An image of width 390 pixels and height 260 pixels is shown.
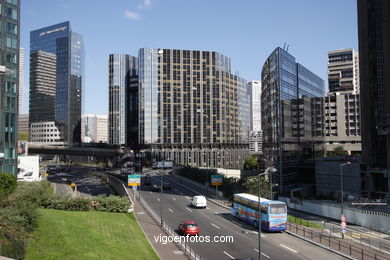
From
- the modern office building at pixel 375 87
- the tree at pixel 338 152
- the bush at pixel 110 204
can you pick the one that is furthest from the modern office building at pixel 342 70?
the bush at pixel 110 204

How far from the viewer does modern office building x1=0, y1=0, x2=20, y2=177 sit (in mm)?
61969

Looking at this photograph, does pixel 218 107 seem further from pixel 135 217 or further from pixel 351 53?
pixel 135 217

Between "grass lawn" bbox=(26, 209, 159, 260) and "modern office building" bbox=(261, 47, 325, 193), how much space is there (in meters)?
57.9

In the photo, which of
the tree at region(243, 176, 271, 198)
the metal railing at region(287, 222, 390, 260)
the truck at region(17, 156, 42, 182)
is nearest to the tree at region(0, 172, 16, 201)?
the metal railing at region(287, 222, 390, 260)

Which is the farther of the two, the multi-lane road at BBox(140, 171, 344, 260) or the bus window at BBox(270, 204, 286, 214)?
the bus window at BBox(270, 204, 286, 214)

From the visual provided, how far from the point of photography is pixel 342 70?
190m

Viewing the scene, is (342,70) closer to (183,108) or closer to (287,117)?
(183,108)

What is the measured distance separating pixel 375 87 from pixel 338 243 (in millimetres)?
65756

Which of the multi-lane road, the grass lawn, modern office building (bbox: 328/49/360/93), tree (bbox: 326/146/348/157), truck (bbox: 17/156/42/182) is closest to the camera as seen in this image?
the grass lawn

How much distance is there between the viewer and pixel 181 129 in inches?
7274

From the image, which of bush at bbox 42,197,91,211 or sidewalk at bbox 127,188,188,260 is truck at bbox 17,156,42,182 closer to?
sidewalk at bbox 127,188,188,260

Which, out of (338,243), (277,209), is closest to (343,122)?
(277,209)

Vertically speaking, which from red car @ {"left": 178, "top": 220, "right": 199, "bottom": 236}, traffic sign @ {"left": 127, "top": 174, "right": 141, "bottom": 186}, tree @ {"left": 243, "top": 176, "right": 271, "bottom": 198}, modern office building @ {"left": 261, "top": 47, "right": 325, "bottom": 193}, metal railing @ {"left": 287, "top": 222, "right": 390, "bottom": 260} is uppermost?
modern office building @ {"left": 261, "top": 47, "right": 325, "bottom": 193}

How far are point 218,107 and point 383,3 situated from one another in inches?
4748
